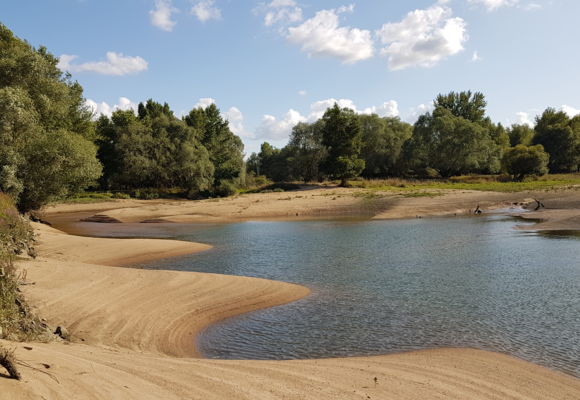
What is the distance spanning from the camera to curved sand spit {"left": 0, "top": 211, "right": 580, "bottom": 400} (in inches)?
276

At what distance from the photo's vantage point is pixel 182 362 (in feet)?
29.3

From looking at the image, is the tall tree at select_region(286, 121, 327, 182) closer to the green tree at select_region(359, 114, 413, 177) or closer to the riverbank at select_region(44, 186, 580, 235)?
the green tree at select_region(359, 114, 413, 177)

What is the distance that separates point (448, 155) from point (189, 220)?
208 feet

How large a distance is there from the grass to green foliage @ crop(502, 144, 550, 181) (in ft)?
6.81

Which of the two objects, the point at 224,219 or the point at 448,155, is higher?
the point at 448,155

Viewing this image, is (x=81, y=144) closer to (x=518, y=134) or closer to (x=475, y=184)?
(x=475, y=184)

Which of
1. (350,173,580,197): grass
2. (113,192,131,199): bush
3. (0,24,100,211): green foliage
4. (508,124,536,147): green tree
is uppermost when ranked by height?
(508,124,536,147): green tree

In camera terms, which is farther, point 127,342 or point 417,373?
point 127,342

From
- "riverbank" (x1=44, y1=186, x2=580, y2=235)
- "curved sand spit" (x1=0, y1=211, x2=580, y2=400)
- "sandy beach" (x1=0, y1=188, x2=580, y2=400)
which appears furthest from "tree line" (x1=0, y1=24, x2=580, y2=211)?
"curved sand spit" (x1=0, y1=211, x2=580, y2=400)

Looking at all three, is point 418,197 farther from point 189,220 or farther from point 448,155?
point 448,155

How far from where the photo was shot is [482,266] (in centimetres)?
2244

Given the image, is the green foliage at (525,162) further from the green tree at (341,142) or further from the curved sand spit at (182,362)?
the curved sand spit at (182,362)

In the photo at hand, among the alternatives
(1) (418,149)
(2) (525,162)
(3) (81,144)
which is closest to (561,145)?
(2) (525,162)

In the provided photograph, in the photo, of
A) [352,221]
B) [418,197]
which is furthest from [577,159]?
[352,221]
